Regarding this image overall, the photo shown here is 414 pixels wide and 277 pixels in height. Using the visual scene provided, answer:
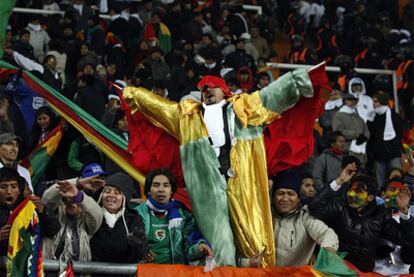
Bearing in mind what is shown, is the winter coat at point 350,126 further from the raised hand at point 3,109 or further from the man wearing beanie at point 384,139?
the raised hand at point 3,109

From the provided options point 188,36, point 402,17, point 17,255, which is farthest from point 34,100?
point 402,17

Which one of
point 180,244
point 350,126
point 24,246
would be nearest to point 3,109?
point 180,244

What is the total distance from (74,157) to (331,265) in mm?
3944

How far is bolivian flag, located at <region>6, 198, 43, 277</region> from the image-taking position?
8.88 m

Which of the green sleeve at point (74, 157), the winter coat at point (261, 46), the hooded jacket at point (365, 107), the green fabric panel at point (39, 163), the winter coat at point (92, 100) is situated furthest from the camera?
the winter coat at point (261, 46)

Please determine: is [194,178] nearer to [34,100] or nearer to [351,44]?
[34,100]

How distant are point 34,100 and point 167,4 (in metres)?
7.78

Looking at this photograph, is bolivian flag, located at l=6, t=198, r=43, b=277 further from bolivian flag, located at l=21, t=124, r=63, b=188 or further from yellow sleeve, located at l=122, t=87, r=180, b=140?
bolivian flag, located at l=21, t=124, r=63, b=188

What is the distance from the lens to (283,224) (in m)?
10.4

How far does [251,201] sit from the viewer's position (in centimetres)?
1041

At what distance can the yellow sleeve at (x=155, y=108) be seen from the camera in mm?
11039

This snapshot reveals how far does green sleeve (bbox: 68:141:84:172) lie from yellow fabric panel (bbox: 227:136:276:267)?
7.93 feet

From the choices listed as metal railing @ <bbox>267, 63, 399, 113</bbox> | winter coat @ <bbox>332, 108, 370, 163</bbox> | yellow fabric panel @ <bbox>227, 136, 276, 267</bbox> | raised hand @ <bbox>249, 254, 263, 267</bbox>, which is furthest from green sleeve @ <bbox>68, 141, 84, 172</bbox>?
metal railing @ <bbox>267, 63, 399, 113</bbox>

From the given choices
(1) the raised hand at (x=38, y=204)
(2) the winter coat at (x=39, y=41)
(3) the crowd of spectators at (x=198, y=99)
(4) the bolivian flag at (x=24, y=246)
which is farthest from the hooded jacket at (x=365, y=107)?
(4) the bolivian flag at (x=24, y=246)
